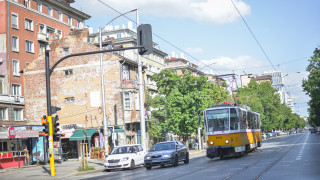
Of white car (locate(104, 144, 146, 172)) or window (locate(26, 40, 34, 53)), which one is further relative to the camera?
window (locate(26, 40, 34, 53))

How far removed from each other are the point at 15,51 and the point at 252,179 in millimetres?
39693

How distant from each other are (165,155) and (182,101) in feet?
78.8

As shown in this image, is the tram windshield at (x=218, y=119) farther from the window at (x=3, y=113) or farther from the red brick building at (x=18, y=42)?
the window at (x=3, y=113)

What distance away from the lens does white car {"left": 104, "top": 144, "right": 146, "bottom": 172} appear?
920 inches

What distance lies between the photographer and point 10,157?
30.6 metres

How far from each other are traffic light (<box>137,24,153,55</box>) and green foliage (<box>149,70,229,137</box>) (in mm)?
29762

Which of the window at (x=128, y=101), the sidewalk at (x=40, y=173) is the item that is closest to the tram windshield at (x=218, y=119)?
the sidewalk at (x=40, y=173)

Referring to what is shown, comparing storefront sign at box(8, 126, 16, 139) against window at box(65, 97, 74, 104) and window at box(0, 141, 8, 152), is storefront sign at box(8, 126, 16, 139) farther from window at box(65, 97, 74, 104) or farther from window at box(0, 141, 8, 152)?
window at box(65, 97, 74, 104)

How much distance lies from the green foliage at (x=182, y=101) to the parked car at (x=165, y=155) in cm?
2176

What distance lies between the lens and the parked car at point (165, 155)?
2212 cm

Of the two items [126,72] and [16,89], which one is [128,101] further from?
[16,89]

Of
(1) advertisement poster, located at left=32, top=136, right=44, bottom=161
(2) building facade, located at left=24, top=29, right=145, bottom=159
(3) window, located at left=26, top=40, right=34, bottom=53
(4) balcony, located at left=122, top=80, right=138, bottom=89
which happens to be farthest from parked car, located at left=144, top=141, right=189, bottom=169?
(3) window, located at left=26, top=40, right=34, bottom=53

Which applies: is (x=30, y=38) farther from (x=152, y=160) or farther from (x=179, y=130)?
(x=152, y=160)

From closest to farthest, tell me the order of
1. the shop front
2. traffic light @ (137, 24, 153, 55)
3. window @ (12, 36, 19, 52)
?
traffic light @ (137, 24, 153, 55)
the shop front
window @ (12, 36, 19, 52)
